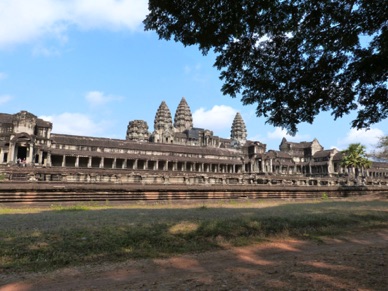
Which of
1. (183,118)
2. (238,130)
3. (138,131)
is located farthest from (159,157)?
(238,130)

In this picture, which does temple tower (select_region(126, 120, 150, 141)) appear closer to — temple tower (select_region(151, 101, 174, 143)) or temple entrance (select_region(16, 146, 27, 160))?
temple tower (select_region(151, 101, 174, 143))

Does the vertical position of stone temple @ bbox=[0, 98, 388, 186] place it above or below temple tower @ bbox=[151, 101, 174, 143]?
below

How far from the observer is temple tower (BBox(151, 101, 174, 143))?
3585 inches

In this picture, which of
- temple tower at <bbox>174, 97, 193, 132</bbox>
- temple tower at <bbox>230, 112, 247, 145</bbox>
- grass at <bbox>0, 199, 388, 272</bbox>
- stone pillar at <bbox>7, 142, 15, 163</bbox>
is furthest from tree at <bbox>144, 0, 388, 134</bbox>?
temple tower at <bbox>230, 112, 247, 145</bbox>

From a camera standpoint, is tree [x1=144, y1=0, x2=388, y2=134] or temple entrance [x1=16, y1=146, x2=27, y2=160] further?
temple entrance [x1=16, y1=146, x2=27, y2=160]

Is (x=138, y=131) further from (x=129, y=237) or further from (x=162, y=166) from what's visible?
(x=129, y=237)

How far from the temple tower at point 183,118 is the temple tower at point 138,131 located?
18458mm

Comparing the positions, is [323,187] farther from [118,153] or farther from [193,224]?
[118,153]

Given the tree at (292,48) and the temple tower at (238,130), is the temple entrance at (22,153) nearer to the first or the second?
the tree at (292,48)

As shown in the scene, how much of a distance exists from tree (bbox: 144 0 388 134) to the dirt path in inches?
140

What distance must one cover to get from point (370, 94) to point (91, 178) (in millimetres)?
17067

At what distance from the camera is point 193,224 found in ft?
28.5

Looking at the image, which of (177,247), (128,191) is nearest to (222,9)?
(177,247)

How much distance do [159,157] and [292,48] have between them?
179 feet
